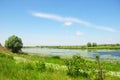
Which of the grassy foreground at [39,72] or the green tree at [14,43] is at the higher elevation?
the green tree at [14,43]

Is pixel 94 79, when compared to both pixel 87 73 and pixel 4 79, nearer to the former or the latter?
pixel 87 73

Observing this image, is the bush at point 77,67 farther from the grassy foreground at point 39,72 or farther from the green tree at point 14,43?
the green tree at point 14,43

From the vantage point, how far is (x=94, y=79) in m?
10.7

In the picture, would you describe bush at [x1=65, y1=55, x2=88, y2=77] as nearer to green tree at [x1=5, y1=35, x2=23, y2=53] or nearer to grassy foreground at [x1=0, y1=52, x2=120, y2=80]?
grassy foreground at [x1=0, y1=52, x2=120, y2=80]

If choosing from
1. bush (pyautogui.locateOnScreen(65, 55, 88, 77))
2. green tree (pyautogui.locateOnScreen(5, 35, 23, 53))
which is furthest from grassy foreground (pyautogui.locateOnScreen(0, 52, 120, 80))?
green tree (pyautogui.locateOnScreen(5, 35, 23, 53))

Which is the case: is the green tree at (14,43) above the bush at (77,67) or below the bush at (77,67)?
above

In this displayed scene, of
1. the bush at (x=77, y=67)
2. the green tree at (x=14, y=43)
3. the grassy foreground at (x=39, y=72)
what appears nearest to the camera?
the grassy foreground at (x=39, y=72)

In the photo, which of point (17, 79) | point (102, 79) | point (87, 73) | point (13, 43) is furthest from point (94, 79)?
point (13, 43)

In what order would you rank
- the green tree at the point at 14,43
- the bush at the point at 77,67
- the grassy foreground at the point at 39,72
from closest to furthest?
the grassy foreground at the point at 39,72
the bush at the point at 77,67
the green tree at the point at 14,43

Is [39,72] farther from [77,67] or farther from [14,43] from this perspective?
[14,43]

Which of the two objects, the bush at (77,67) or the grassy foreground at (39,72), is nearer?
the grassy foreground at (39,72)

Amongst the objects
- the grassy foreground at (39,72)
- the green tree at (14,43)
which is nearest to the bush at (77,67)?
the grassy foreground at (39,72)

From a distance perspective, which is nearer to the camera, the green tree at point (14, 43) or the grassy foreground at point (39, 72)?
the grassy foreground at point (39, 72)

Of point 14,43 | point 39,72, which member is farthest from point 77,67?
point 14,43
